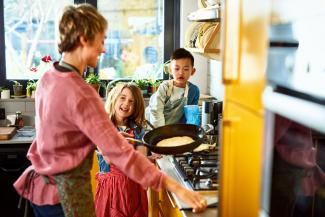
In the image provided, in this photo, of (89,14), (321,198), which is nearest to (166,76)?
(89,14)

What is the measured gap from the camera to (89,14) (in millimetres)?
1278

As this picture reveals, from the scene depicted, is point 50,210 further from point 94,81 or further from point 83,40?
point 94,81

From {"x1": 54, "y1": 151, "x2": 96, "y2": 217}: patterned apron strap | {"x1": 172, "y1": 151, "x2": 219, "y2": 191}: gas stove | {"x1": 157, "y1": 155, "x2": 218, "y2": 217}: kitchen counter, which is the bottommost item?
{"x1": 157, "y1": 155, "x2": 218, "y2": 217}: kitchen counter

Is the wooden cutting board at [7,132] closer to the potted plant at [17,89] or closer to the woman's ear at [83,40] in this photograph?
the potted plant at [17,89]

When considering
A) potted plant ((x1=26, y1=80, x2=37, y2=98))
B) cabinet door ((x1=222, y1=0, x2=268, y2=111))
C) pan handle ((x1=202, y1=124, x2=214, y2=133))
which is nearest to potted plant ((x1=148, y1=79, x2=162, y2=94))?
potted plant ((x1=26, y1=80, x2=37, y2=98))

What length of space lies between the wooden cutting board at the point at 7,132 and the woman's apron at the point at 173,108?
114 cm

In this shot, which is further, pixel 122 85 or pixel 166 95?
pixel 166 95

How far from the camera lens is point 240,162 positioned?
2.94ft

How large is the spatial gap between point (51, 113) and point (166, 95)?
1.53 metres

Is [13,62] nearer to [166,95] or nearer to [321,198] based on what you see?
[166,95]

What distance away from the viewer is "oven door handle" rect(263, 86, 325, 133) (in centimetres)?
62

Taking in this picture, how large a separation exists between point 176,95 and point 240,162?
1889 millimetres

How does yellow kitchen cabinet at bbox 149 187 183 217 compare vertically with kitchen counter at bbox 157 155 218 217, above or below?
below

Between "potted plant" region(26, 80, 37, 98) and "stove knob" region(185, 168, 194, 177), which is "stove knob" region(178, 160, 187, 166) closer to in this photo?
"stove knob" region(185, 168, 194, 177)
